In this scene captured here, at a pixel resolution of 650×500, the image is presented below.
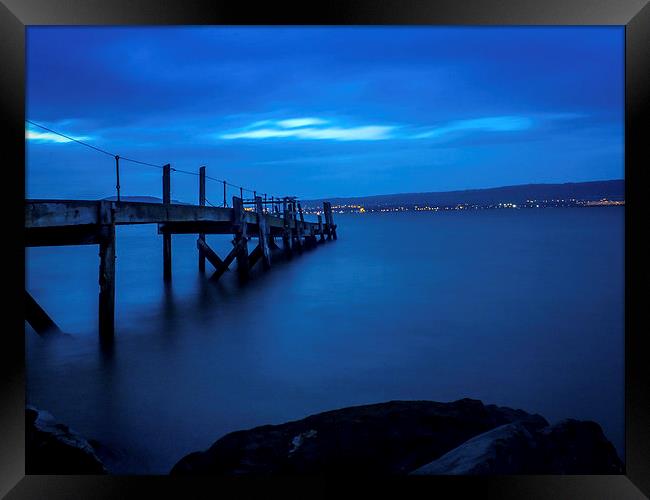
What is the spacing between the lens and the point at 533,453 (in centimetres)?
359

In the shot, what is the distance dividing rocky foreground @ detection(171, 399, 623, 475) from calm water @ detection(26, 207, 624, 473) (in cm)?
102

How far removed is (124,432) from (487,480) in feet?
9.75

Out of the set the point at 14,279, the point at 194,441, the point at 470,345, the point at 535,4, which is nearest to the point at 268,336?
the point at 470,345

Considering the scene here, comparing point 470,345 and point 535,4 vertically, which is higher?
Answer: point 535,4

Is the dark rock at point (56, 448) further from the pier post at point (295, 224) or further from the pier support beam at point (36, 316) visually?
the pier post at point (295, 224)

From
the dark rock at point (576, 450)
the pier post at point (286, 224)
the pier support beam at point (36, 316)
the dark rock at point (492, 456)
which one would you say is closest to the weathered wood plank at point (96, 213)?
the pier support beam at point (36, 316)

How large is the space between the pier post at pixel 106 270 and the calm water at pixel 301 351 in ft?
1.01

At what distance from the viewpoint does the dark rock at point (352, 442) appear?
12.4 feet

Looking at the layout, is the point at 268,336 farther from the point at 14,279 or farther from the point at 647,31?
the point at 647,31

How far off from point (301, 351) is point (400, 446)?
16.5 feet

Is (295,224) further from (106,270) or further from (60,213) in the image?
(60,213)

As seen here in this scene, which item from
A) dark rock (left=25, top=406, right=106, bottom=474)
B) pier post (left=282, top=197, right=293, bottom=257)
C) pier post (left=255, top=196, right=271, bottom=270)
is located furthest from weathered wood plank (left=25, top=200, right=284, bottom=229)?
pier post (left=282, top=197, right=293, bottom=257)

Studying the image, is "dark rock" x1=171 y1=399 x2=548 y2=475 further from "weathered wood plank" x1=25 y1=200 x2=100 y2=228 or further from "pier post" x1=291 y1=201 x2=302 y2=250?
"pier post" x1=291 y1=201 x2=302 y2=250

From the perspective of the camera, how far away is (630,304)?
3607 mm
